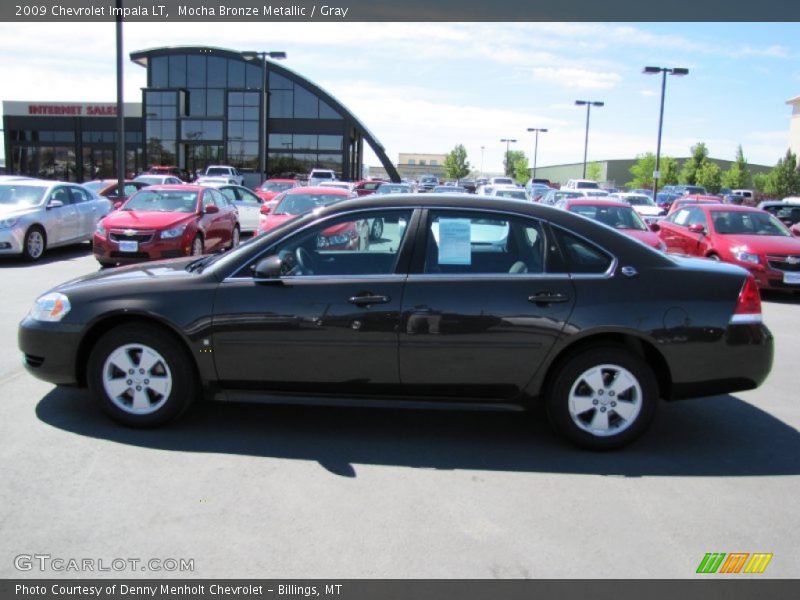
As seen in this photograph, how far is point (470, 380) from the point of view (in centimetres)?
450

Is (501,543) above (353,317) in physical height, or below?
below

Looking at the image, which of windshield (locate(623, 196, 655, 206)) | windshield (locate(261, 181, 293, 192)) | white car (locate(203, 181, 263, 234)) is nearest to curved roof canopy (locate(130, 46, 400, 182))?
windshield (locate(261, 181, 293, 192))

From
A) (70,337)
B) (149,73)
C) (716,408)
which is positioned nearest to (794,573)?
Result: (716,408)

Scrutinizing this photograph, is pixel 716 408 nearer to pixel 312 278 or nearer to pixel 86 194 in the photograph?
pixel 312 278

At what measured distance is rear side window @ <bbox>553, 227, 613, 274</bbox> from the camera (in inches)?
180

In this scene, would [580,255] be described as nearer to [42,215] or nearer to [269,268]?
Answer: [269,268]

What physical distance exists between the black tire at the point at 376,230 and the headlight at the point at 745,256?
348 inches

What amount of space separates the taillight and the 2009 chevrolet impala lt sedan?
1 cm

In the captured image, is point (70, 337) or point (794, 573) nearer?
point (794, 573)

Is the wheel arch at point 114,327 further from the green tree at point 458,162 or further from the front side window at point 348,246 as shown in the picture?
the green tree at point 458,162

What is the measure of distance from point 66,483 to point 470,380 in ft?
7.97

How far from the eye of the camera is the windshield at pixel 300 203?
43.1 feet

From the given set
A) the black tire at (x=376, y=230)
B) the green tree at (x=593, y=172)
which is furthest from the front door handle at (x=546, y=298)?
the green tree at (x=593, y=172)

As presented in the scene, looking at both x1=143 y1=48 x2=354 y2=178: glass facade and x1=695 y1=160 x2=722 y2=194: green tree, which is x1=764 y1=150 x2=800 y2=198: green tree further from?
x1=143 y1=48 x2=354 y2=178: glass facade
